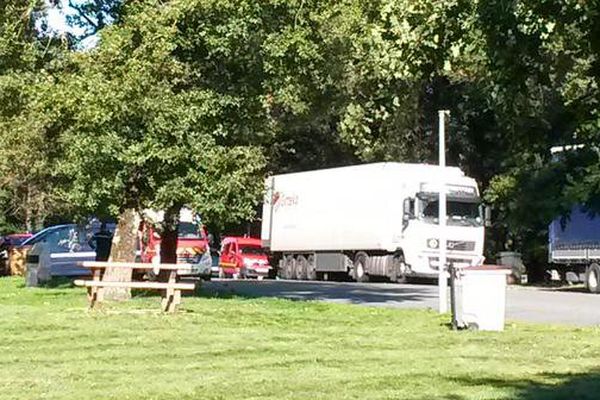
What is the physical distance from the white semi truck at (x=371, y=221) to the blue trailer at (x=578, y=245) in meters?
2.74

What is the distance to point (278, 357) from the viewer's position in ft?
41.2

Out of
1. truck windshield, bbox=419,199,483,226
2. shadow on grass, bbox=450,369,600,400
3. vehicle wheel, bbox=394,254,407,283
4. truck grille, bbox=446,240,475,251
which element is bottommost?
shadow on grass, bbox=450,369,600,400

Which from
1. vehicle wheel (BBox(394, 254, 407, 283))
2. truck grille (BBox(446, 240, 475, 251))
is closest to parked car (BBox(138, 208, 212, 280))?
vehicle wheel (BBox(394, 254, 407, 283))

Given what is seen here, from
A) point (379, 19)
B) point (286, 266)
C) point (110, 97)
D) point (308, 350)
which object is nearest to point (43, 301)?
point (110, 97)

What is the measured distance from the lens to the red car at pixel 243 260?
160ft

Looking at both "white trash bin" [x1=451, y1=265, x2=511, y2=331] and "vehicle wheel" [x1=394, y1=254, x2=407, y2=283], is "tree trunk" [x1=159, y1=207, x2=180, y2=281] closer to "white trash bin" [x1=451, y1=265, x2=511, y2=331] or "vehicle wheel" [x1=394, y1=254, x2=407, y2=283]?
"white trash bin" [x1=451, y1=265, x2=511, y2=331]

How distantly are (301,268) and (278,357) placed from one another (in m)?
33.6

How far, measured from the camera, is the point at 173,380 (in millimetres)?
10664

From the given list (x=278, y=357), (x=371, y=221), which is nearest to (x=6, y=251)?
(x=371, y=221)

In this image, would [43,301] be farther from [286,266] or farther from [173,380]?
[286,266]

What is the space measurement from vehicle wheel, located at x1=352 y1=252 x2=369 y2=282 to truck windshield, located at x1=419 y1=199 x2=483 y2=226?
4.15 meters

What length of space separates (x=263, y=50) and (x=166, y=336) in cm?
895

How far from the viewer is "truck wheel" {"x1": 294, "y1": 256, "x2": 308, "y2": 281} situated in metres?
A: 45.9

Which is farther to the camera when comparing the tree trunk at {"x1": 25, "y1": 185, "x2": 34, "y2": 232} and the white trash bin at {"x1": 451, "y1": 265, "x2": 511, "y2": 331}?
the tree trunk at {"x1": 25, "y1": 185, "x2": 34, "y2": 232}
